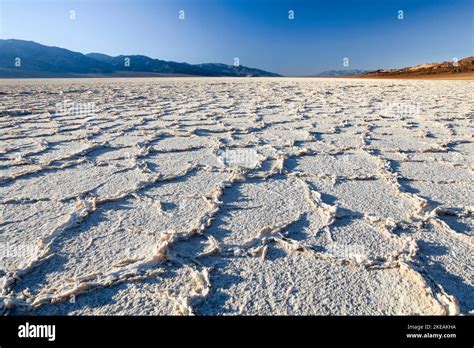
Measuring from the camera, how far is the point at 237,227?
1643 millimetres

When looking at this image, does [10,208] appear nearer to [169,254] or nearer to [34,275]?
[34,275]

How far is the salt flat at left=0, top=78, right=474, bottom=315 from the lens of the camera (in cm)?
115

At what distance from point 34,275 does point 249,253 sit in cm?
79

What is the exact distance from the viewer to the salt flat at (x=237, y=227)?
1.15m

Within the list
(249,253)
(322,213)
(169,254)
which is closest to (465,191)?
(322,213)

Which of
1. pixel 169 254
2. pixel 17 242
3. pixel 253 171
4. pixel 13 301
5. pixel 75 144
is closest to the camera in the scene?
pixel 13 301

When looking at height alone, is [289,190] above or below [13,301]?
above

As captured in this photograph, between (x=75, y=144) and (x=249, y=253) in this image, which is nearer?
(x=249, y=253)
